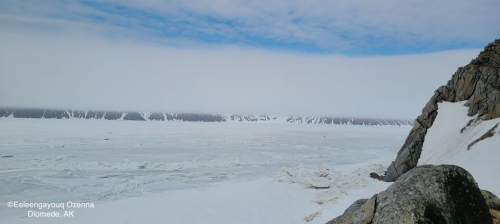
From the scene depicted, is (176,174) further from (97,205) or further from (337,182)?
(337,182)

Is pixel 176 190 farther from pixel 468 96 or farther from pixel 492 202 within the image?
pixel 468 96

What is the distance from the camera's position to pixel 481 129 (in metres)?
13.7

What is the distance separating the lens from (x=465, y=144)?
543 inches

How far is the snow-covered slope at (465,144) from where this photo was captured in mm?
10195

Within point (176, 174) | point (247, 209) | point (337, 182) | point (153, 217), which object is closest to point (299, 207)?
point (247, 209)

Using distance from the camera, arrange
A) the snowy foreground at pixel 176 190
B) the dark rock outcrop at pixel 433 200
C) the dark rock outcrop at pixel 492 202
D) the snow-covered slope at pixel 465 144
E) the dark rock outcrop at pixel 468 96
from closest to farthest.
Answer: the dark rock outcrop at pixel 433 200, the dark rock outcrop at pixel 492 202, the snow-covered slope at pixel 465 144, the snowy foreground at pixel 176 190, the dark rock outcrop at pixel 468 96

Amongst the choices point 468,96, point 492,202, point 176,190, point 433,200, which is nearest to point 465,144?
point 468,96

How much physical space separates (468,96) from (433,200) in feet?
56.3

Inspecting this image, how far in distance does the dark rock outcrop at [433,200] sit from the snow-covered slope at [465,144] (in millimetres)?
6140

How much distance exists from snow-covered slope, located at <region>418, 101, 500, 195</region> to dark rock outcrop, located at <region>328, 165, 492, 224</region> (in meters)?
6.14

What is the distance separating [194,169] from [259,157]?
9.19 metres

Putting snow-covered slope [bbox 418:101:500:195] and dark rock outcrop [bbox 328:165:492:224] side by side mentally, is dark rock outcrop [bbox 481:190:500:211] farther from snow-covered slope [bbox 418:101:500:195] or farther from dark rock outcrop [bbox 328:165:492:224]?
snow-covered slope [bbox 418:101:500:195]

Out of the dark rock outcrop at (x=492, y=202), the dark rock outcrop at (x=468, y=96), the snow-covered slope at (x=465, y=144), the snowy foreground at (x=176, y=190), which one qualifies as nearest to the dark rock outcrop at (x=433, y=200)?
the dark rock outcrop at (x=492, y=202)

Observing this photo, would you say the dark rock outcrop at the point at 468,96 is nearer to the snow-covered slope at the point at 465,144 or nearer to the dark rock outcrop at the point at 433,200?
the snow-covered slope at the point at 465,144
